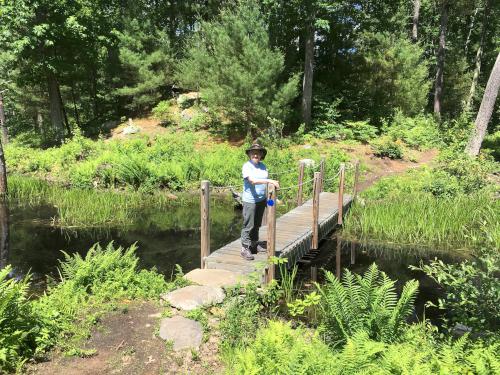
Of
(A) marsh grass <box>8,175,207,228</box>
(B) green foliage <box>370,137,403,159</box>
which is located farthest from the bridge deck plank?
(B) green foliage <box>370,137,403,159</box>

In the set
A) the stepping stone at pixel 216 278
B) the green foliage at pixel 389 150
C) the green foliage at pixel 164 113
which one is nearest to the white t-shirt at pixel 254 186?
the stepping stone at pixel 216 278

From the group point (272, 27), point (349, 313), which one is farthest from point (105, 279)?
point (272, 27)

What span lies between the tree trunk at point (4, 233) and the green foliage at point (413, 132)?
15684 millimetres

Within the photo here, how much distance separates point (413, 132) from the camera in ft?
68.3

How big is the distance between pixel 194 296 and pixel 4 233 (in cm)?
761

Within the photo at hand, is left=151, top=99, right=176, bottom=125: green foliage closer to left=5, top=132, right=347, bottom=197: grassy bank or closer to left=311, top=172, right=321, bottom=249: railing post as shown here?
left=5, top=132, right=347, bottom=197: grassy bank

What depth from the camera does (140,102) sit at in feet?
81.9

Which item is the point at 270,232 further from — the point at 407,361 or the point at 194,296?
the point at 407,361

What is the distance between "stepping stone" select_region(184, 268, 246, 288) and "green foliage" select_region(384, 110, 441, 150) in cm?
1502

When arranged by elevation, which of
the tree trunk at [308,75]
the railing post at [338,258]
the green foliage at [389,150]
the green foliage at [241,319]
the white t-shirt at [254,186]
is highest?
the tree trunk at [308,75]

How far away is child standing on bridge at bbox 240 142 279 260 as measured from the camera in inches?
270

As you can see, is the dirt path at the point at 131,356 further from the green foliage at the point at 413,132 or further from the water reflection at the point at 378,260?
the green foliage at the point at 413,132

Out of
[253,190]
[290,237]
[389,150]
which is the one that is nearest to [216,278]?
[253,190]

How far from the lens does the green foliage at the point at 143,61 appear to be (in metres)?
24.4
